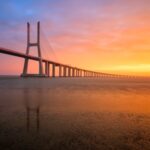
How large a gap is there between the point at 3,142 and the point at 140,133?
302 cm

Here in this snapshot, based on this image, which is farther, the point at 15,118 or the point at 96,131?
the point at 15,118

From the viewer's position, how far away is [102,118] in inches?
287

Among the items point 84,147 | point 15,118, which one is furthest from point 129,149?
point 15,118

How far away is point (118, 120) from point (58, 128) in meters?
2.12

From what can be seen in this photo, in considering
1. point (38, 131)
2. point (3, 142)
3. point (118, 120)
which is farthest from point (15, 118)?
point (118, 120)

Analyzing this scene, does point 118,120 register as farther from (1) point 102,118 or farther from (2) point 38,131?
(2) point 38,131

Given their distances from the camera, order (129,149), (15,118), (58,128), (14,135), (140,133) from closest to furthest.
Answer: (129,149) → (14,135) → (140,133) → (58,128) → (15,118)

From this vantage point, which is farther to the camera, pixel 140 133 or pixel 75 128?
pixel 75 128

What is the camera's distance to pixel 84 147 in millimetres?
4387

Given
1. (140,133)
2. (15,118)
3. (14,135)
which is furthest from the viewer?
(15,118)

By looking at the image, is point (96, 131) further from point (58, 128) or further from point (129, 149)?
point (129, 149)

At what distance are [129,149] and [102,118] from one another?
9.75 feet

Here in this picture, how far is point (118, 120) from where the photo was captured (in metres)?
7.06

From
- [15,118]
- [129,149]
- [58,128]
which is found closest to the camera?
[129,149]
